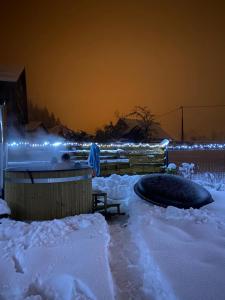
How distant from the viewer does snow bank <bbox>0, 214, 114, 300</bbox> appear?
130 inches

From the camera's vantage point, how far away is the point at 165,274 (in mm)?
3605

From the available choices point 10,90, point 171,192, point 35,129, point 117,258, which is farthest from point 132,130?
point 117,258

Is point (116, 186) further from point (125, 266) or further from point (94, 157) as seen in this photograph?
point (125, 266)

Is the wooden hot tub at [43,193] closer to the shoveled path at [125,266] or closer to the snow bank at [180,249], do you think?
the shoveled path at [125,266]

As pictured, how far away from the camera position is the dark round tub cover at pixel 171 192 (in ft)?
23.4

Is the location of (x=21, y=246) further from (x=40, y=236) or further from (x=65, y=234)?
(x=65, y=234)

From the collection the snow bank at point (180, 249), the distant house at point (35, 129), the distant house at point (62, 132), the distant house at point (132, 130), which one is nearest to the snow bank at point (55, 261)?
the snow bank at point (180, 249)

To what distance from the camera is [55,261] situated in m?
4.00

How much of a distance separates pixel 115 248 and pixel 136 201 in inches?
113

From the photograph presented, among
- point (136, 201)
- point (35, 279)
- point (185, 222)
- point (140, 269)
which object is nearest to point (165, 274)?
point (140, 269)

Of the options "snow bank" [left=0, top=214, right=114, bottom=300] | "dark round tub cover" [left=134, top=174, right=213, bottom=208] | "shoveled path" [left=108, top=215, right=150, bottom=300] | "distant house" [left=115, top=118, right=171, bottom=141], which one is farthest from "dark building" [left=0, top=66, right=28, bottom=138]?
"distant house" [left=115, top=118, right=171, bottom=141]

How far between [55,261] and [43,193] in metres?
2.31

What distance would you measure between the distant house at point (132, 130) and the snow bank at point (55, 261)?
2651cm

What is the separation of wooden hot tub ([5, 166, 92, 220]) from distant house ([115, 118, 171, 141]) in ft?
83.1
